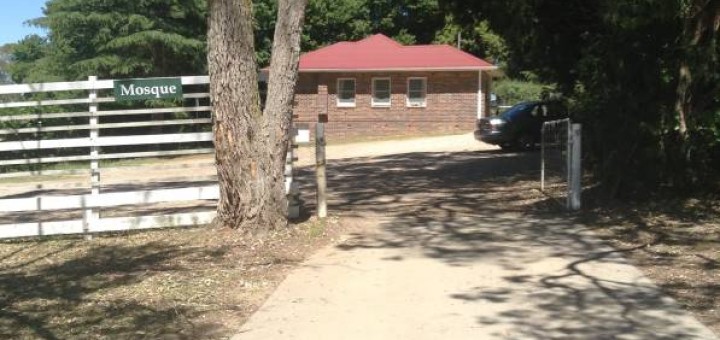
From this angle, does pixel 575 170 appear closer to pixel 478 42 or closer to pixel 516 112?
pixel 516 112

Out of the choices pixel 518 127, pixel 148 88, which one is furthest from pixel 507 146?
pixel 148 88

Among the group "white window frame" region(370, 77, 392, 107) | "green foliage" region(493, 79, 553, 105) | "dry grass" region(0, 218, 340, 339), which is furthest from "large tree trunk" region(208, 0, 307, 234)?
"green foliage" region(493, 79, 553, 105)

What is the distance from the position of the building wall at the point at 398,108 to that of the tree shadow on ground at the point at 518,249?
18.2 metres

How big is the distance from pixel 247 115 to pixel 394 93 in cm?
2565

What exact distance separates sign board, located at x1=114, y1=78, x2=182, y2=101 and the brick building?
23954 mm

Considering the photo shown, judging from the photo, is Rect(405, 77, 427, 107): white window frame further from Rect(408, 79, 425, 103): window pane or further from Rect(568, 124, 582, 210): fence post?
Rect(568, 124, 582, 210): fence post

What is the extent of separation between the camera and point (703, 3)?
9.26 meters

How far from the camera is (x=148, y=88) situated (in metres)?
9.14

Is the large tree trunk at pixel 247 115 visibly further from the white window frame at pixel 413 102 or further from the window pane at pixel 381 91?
the window pane at pixel 381 91

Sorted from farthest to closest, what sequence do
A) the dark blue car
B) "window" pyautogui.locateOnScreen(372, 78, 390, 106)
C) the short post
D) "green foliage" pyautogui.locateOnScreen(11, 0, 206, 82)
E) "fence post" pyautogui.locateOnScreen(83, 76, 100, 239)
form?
"window" pyautogui.locateOnScreen(372, 78, 390, 106) → "green foliage" pyautogui.locateOnScreen(11, 0, 206, 82) → the dark blue car → the short post → "fence post" pyautogui.locateOnScreen(83, 76, 100, 239)

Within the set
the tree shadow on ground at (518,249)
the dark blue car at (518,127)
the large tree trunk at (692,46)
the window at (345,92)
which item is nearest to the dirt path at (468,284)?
the tree shadow on ground at (518,249)

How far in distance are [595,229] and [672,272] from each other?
2.07 meters

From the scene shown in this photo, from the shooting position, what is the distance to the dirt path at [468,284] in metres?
5.45

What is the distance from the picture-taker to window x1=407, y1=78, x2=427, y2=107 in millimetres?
33781
